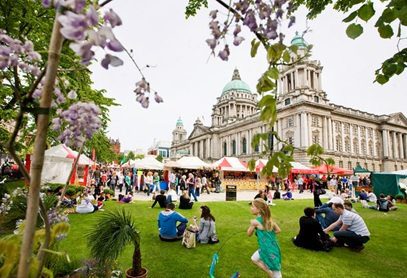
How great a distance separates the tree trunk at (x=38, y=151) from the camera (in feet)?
3.15

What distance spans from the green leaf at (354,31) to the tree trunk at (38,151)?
81.0 inches

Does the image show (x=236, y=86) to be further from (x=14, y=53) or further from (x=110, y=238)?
(x=14, y=53)

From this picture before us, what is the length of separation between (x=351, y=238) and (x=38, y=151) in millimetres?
8713

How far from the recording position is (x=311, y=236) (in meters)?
7.36

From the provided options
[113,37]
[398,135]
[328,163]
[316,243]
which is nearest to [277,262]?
[316,243]

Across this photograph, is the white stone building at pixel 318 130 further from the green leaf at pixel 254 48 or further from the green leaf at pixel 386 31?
the green leaf at pixel 254 48

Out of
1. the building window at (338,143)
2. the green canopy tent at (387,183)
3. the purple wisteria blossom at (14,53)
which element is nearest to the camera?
the purple wisteria blossom at (14,53)

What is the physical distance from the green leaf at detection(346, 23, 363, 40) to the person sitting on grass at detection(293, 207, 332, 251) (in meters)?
6.43

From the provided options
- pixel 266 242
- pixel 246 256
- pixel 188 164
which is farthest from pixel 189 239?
pixel 188 164

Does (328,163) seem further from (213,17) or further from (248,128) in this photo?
(248,128)

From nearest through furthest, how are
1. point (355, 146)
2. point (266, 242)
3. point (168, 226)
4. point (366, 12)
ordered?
point (366, 12), point (266, 242), point (168, 226), point (355, 146)

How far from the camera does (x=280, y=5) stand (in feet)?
5.01

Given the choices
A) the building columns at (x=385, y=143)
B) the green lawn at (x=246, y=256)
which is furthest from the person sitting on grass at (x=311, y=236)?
the building columns at (x=385, y=143)

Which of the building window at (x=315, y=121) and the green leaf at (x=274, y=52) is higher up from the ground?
the building window at (x=315, y=121)
